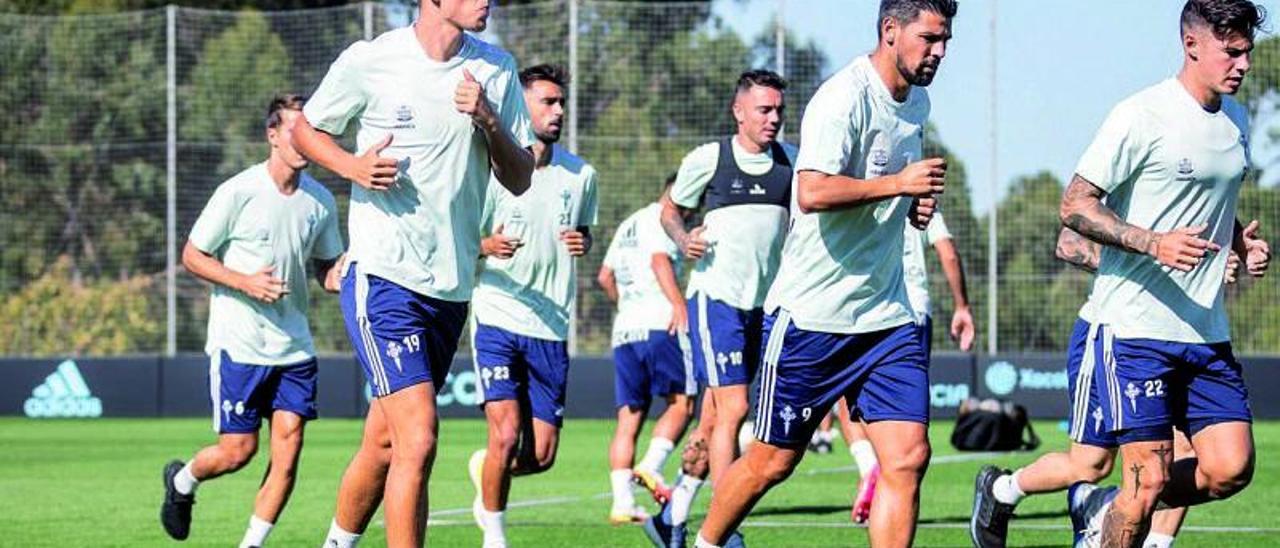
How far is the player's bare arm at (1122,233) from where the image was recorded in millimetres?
8320

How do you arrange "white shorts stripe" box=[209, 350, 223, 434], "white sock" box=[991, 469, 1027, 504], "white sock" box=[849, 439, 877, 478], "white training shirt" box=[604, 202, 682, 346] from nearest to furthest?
"white sock" box=[991, 469, 1027, 504]
"white shorts stripe" box=[209, 350, 223, 434]
"white sock" box=[849, 439, 877, 478]
"white training shirt" box=[604, 202, 682, 346]

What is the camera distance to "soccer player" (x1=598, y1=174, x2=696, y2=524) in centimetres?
1440

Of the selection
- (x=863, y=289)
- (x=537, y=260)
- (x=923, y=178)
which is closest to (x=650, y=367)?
(x=537, y=260)

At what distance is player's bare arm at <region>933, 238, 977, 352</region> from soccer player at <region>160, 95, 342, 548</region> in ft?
11.2

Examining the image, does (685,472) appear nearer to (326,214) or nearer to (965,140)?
(326,214)

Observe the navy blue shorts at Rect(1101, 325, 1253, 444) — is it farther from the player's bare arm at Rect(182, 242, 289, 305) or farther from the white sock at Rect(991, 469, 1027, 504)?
the player's bare arm at Rect(182, 242, 289, 305)

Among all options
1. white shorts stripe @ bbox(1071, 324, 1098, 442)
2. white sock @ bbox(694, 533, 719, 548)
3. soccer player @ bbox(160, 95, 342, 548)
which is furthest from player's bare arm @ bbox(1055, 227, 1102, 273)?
soccer player @ bbox(160, 95, 342, 548)

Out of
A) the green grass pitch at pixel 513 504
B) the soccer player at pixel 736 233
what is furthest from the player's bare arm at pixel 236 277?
the soccer player at pixel 736 233

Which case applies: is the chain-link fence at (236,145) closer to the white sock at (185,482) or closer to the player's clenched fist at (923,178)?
the white sock at (185,482)

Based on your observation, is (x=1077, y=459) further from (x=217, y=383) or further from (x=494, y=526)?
(x=217, y=383)

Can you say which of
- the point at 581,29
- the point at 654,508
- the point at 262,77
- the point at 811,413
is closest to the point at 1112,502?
the point at 811,413

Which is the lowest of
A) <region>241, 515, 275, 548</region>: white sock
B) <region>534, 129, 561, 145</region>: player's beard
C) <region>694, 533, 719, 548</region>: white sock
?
<region>241, 515, 275, 548</region>: white sock

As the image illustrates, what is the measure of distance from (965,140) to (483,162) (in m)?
20.2

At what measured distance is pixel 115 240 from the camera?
104 ft
